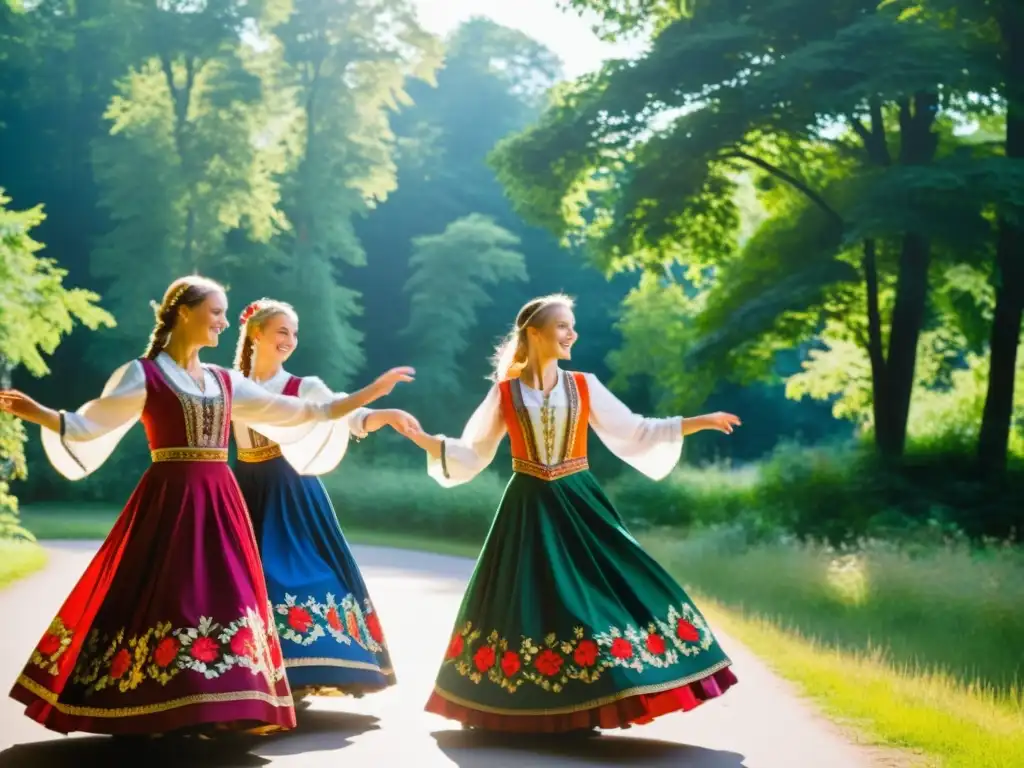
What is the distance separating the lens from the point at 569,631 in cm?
552

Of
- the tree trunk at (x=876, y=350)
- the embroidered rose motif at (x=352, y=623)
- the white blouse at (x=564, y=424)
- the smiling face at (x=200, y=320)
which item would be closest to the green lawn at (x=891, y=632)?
the white blouse at (x=564, y=424)

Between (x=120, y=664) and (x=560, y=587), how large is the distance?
1838mm

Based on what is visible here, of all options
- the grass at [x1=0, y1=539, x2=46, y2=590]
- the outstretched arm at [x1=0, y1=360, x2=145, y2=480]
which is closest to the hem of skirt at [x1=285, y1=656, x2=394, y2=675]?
the outstretched arm at [x1=0, y1=360, x2=145, y2=480]

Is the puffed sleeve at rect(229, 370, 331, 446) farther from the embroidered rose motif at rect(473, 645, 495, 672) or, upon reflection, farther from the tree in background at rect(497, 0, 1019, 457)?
the tree in background at rect(497, 0, 1019, 457)

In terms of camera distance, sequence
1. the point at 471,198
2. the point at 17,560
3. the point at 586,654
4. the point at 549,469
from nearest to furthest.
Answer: the point at 586,654
the point at 549,469
the point at 17,560
the point at 471,198

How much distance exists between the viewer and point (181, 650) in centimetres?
507

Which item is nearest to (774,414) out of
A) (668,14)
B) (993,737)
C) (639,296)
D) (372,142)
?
(639,296)

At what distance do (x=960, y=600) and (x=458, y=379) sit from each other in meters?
23.2

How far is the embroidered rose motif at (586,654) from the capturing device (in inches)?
213

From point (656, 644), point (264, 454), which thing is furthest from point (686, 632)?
point (264, 454)

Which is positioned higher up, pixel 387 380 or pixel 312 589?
pixel 387 380

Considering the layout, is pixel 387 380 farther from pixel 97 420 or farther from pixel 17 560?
pixel 17 560

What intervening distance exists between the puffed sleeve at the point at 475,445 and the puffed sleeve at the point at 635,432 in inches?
18.2

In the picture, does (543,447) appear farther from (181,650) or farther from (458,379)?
(458,379)
